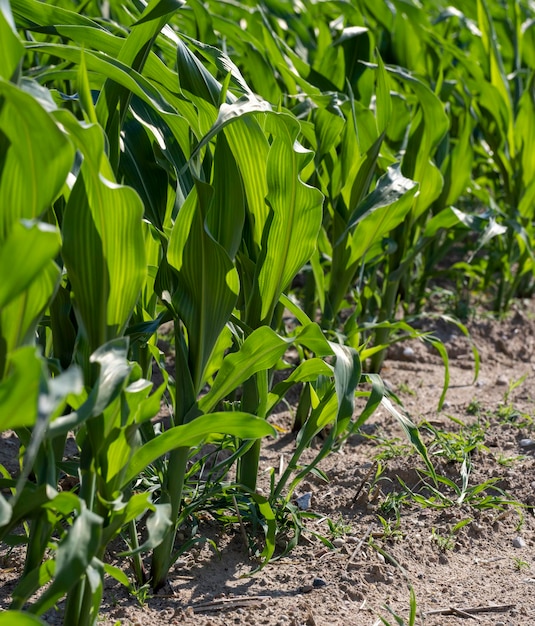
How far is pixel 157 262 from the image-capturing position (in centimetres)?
151

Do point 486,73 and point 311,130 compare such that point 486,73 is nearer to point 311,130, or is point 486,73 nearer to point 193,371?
point 311,130

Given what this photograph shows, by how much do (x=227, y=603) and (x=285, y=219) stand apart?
64 centimetres

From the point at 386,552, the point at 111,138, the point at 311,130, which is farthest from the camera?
the point at 311,130

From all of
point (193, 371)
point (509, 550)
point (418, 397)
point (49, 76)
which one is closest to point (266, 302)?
point (193, 371)

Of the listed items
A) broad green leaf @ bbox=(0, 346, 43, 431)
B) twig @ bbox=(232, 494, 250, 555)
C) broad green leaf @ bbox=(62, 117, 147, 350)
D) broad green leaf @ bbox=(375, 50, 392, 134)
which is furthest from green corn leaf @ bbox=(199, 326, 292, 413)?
broad green leaf @ bbox=(375, 50, 392, 134)

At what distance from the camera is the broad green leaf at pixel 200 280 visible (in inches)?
49.8

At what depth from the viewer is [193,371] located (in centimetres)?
137

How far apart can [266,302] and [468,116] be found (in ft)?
4.28

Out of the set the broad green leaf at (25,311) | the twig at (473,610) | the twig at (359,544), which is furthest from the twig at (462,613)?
the broad green leaf at (25,311)

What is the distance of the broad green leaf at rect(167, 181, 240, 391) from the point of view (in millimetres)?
1265

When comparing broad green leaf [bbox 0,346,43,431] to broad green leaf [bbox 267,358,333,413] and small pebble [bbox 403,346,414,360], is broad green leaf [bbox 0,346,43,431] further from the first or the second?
small pebble [bbox 403,346,414,360]

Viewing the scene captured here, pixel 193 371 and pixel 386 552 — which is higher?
pixel 193 371

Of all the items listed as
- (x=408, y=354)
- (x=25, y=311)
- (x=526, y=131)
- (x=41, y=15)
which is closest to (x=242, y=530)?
(x=25, y=311)

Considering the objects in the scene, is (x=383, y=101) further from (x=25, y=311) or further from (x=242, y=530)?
(x=25, y=311)
